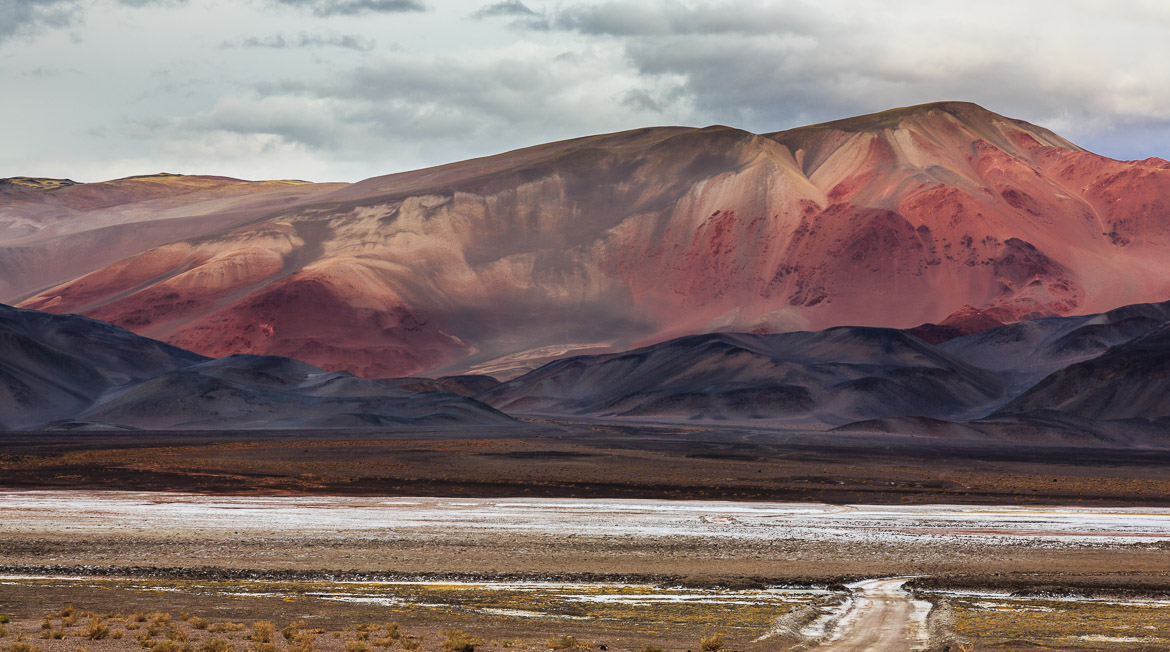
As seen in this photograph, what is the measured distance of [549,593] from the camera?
2322 cm

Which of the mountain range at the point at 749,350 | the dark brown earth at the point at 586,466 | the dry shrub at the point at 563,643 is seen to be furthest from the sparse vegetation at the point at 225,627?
the mountain range at the point at 749,350

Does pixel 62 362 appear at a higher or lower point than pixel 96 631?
higher

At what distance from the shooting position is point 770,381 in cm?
14088

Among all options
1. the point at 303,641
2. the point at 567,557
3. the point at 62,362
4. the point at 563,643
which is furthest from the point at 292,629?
the point at 62,362

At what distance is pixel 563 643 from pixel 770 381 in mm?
125748

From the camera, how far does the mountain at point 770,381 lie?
13462 centimetres

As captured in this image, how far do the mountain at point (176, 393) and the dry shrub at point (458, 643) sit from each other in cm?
9105

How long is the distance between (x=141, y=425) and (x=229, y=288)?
95.2m

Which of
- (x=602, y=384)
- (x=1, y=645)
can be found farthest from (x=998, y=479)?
(x=602, y=384)

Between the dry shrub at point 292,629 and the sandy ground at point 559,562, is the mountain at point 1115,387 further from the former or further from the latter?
the dry shrub at point 292,629

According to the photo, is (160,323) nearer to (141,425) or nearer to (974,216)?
(141,425)

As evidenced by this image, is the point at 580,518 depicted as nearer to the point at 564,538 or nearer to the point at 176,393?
the point at 564,538

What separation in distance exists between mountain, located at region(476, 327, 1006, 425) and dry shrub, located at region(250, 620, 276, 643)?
374 feet

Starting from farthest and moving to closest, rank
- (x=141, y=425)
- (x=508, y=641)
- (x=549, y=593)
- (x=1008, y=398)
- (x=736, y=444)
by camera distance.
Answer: (x=1008, y=398) → (x=141, y=425) → (x=736, y=444) → (x=549, y=593) → (x=508, y=641)
